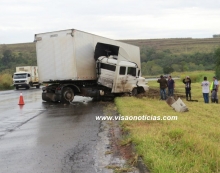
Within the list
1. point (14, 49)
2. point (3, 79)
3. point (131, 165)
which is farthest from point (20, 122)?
point (14, 49)

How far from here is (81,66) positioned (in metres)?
19.4

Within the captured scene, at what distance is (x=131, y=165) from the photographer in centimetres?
623

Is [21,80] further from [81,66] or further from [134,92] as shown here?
[81,66]

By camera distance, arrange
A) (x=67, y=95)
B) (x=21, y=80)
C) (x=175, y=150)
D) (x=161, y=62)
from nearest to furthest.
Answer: (x=175, y=150), (x=67, y=95), (x=21, y=80), (x=161, y=62)

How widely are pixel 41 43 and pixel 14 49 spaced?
105318 millimetres

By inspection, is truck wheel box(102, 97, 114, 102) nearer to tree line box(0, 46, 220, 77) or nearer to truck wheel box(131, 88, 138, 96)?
truck wheel box(131, 88, 138, 96)

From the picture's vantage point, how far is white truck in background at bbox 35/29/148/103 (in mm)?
18984

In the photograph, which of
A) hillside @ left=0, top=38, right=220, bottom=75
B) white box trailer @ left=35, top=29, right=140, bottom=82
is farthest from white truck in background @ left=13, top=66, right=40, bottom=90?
hillside @ left=0, top=38, right=220, bottom=75

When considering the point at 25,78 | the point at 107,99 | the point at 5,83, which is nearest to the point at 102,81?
the point at 107,99

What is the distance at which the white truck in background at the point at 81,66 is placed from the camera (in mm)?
18984

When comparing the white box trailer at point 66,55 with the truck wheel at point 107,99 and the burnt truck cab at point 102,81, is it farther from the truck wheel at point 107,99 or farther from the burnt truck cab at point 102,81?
the truck wheel at point 107,99

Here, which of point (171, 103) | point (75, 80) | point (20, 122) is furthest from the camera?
point (75, 80)

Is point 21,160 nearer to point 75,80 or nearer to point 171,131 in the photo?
point 171,131

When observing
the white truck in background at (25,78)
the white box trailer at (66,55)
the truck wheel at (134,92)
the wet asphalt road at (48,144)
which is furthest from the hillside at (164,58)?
the wet asphalt road at (48,144)
